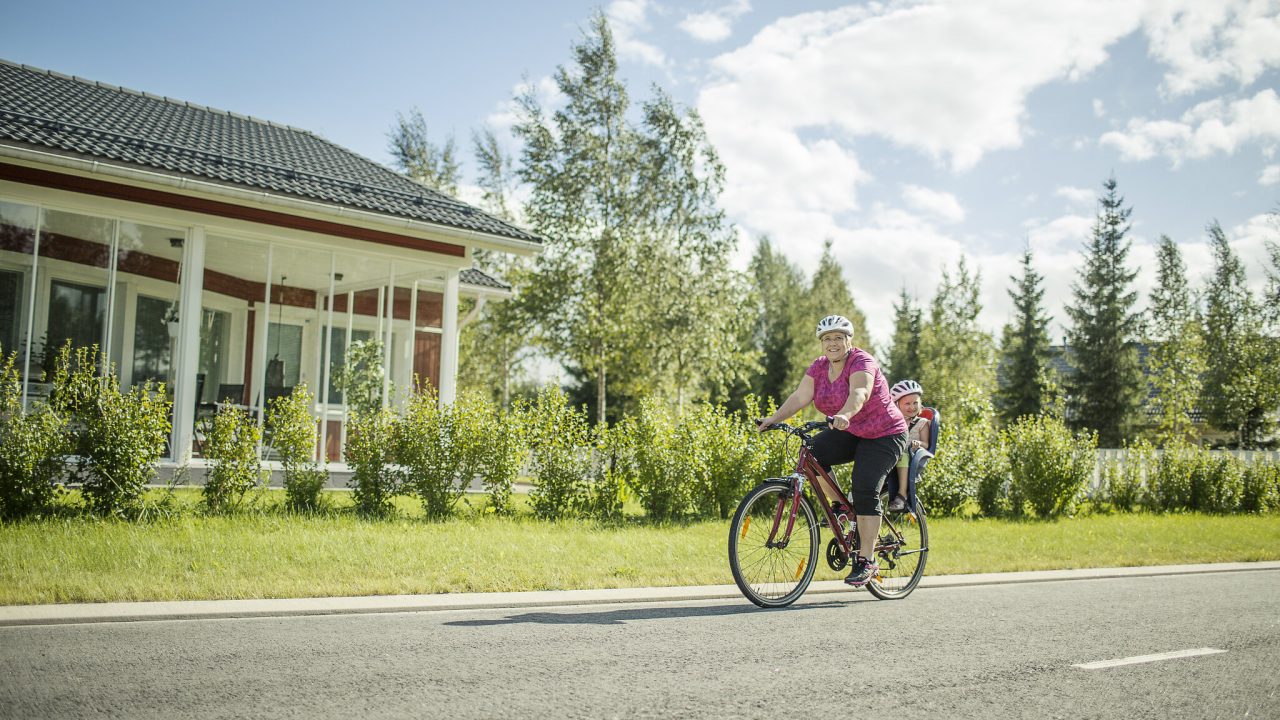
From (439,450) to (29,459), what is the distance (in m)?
3.77

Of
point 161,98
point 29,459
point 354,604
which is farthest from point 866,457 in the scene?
point 161,98

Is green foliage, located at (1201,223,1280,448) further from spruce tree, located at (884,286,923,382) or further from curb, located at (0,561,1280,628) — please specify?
curb, located at (0,561,1280,628)

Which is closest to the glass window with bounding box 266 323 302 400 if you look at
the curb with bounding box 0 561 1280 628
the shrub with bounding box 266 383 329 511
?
the shrub with bounding box 266 383 329 511

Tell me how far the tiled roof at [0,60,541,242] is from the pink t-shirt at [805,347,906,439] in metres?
8.07

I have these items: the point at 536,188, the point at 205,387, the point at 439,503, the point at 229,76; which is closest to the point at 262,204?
the point at 205,387

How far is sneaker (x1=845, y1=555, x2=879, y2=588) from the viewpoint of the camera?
621 centimetres

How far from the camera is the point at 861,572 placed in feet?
20.5

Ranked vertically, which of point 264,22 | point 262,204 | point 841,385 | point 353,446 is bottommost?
point 353,446

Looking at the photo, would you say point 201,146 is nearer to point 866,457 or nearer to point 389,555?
point 389,555

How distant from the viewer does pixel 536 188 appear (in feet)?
90.3

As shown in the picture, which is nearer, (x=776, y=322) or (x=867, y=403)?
(x=867, y=403)

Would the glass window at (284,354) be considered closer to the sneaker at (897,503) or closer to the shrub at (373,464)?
the shrub at (373,464)

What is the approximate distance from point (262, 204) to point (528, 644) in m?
8.78

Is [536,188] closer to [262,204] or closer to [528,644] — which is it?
[262,204]
